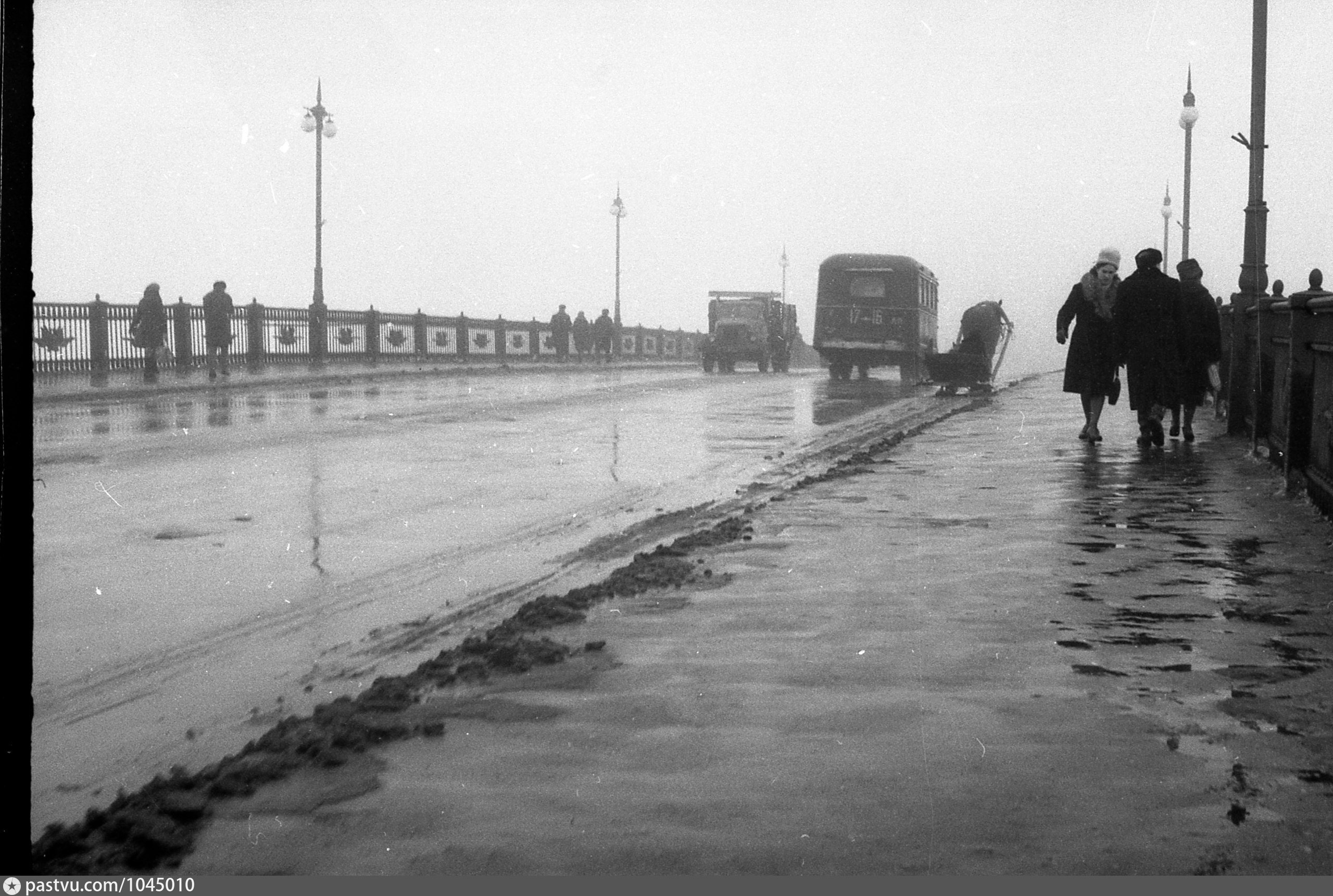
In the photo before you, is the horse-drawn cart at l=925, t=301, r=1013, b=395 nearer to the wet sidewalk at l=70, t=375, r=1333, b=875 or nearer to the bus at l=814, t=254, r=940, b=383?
the bus at l=814, t=254, r=940, b=383

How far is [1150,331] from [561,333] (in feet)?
147

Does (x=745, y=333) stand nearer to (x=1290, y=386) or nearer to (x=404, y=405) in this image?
(x=404, y=405)

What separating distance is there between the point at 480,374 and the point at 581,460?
28834 mm

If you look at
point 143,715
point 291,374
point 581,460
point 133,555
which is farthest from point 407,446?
point 291,374

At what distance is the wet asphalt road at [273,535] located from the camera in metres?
5.09

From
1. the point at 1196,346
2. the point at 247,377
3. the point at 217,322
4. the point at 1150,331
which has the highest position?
the point at 217,322

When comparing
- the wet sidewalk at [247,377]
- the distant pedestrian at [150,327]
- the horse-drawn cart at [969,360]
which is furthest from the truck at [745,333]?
the distant pedestrian at [150,327]

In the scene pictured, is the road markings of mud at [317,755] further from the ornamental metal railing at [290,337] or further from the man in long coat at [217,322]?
the man in long coat at [217,322]

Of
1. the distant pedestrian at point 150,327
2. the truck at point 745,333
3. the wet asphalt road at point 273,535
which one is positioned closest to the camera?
the wet asphalt road at point 273,535

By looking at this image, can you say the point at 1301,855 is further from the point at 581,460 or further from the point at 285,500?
the point at 581,460

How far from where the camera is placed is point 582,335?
205 feet

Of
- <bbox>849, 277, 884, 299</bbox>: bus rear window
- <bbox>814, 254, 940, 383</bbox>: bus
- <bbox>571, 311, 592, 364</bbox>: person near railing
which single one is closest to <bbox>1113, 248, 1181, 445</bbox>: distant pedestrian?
<bbox>814, 254, 940, 383</bbox>: bus

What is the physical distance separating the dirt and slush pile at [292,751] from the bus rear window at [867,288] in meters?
34.4

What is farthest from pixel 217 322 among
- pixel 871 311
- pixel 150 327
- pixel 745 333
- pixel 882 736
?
pixel 882 736
